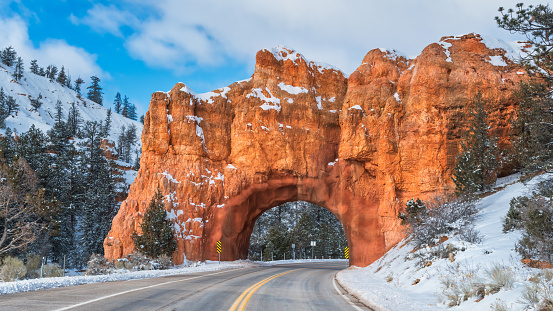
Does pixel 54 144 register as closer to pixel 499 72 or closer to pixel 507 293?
pixel 499 72

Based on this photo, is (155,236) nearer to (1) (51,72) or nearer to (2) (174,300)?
(2) (174,300)

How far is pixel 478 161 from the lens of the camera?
78.8ft

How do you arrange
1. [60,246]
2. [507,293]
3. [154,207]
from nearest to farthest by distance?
[507,293] → [154,207] → [60,246]

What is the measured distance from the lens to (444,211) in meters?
17.1

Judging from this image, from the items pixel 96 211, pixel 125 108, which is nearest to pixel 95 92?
pixel 125 108

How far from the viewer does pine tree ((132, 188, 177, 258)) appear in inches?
1093

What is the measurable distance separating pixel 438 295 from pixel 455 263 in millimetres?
2158

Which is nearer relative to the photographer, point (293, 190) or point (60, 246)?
point (293, 190)

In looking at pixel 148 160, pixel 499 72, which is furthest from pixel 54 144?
pixel 499 72

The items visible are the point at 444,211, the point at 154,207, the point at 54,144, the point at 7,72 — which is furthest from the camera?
the point at 7,72

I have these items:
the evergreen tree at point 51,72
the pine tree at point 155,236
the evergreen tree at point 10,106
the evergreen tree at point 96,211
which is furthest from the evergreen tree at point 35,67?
the pine tree at point 155,236

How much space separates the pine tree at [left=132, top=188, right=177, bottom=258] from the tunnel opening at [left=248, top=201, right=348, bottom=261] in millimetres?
25445

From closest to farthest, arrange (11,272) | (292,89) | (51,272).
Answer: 1. (11,272)
2. (51,272)
3. (292,89)

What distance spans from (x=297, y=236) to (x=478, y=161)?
39.5 m
